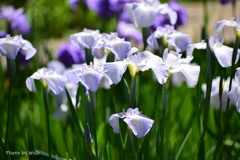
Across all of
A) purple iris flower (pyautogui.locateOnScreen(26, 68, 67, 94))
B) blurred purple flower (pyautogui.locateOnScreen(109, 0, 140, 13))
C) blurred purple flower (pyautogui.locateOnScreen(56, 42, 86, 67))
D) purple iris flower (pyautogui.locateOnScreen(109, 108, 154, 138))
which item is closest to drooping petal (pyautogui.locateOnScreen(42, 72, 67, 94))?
purple iris flower (pyautogui.locateOnScreen(26, 68, 67, 94))

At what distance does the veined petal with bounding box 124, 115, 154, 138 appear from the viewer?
3.55 feet

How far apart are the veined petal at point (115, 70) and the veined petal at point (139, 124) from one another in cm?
9

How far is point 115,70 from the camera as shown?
114 centimetres

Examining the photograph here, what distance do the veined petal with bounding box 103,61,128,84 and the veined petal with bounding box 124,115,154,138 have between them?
0.29 feet

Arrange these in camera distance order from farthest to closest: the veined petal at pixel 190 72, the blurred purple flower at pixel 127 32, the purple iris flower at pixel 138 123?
the blurred purple flower at pixel 127 32 → the veined petal at pixel 190 72 → the purple iris flower at pixel 138 123

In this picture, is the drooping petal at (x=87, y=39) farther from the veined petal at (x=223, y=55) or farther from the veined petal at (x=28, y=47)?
the veined petal at (x=223, y=55)

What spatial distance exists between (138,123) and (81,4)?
1.40 meters

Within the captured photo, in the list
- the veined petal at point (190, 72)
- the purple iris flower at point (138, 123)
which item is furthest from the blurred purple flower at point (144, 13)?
the purple iris flower at point (138, 123)

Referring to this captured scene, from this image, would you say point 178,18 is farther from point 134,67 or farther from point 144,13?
point 134,67

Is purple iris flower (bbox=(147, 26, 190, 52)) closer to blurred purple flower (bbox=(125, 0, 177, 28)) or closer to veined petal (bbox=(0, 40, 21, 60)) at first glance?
blurred purple flower (bbox=(125, 0, 177, 28))

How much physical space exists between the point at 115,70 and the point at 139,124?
129mm

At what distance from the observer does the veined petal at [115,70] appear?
113 cm

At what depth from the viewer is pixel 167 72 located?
1160 mm

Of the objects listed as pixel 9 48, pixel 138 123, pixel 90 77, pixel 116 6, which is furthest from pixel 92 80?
pixel 116 6
